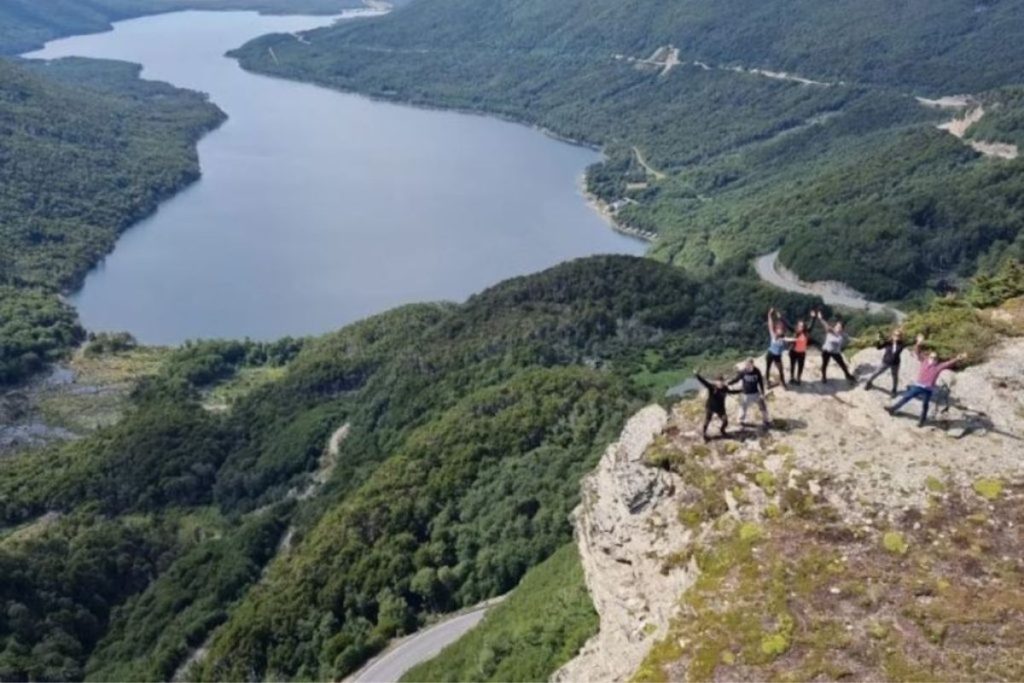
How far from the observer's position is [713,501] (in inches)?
689

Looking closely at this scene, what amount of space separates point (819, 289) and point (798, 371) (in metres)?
94.9

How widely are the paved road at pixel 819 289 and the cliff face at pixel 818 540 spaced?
85.3 meters

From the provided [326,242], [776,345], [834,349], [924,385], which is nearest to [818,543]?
[924,385]

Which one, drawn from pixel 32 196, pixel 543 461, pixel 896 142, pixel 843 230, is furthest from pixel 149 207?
pixel 543 461

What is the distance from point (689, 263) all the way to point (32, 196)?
10364 centimetres

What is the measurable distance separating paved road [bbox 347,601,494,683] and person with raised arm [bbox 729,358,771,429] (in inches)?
921

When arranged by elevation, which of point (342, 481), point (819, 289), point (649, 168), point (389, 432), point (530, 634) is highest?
point (530, 634)

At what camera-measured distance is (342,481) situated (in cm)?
6762

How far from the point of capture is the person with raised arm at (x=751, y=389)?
732 inches

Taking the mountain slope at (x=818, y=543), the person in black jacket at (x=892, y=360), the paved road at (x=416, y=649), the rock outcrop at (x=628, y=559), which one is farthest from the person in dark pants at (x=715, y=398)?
the paved road at (x=416, y=649)

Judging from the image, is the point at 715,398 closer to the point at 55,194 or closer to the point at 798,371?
the point at 798,371

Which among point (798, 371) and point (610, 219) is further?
point (610, 219)

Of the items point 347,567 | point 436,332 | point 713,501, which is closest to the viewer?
point 713,501

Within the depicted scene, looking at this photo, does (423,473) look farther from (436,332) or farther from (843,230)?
(843,230)
